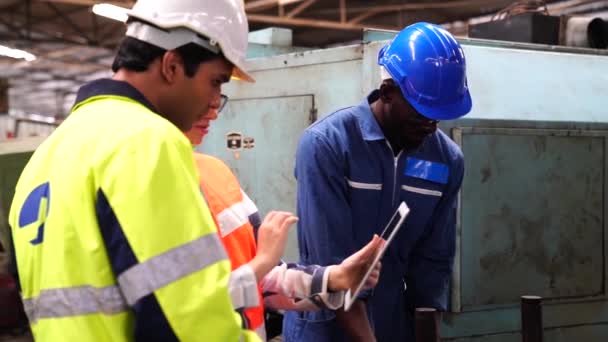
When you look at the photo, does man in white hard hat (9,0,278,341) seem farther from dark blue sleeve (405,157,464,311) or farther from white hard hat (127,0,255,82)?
dark blue sleeve (405,157,464,311)

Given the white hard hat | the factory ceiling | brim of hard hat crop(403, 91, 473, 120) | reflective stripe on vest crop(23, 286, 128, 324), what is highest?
the factory ceiling

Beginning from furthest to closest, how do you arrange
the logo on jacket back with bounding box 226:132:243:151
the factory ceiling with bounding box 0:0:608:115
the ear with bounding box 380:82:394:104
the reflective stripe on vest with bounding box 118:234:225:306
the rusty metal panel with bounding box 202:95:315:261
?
the factory ceiling with bounding box 0:0:608:115
the logo on jacket back with bounding box 226:132:243:151
the rusty metal panel with bounding box 202:95:315:261
the ear with bounding box 380:82:394:104
the reflective stripe on vest with bounding box 118:234:225:306

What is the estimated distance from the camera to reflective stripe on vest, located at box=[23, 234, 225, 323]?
0.85 metres

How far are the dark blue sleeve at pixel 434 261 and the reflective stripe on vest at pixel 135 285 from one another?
995 mm

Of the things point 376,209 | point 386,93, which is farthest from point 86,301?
point 386,93

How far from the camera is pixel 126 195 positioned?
0.85 meters

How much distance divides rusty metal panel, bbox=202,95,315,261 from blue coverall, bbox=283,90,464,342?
86cm

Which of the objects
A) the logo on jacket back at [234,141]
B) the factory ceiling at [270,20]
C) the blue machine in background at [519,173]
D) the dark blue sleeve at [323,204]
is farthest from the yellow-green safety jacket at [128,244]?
the factory ceiling at [270,20]

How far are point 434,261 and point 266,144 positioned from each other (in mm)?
1142

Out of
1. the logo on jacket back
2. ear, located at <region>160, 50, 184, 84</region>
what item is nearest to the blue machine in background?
the logo on jacket back

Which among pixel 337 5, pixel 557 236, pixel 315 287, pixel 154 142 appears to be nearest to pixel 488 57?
pixel 557 236

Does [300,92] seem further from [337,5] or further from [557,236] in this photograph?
[337,5]

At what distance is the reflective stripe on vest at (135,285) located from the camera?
0.85 m

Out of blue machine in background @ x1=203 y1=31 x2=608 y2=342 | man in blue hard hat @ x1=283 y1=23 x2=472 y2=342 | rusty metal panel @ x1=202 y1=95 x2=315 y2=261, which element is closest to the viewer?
man in blue hard hat @ x1=283 y1=23 x2=472 y2=342
